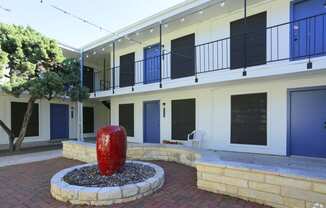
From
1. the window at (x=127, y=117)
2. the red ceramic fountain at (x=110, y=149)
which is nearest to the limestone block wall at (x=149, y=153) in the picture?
the red ceramic fountain at (x=110, y=149)

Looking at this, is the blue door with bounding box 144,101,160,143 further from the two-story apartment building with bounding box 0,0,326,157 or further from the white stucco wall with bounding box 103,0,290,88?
the white stucco wall with bounding box 103,0,290,88

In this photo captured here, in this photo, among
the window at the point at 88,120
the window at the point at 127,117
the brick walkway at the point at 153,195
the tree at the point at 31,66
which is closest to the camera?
the brick walkway at the point at 153,195

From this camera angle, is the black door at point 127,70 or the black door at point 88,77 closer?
the black door at point 127,70

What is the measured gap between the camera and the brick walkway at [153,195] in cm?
406

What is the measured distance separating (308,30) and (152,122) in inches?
292

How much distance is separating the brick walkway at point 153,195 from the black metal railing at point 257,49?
3986 mm

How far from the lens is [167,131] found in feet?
34.8

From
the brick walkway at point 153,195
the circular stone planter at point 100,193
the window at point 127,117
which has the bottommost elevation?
the brick walkway at point 153,195

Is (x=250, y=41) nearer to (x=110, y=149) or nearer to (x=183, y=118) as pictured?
(x=183, y=118)

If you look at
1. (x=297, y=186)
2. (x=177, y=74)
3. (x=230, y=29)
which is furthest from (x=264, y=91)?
(x=297, y=186)

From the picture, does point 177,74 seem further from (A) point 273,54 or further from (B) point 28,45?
(B) point 28,45

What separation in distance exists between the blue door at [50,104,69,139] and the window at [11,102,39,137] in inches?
38.2

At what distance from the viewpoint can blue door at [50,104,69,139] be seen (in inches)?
556

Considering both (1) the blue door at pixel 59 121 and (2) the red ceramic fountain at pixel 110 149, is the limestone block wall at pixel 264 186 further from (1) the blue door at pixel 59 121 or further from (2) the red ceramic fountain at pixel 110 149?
(1) the blue door at pixel 59 121
